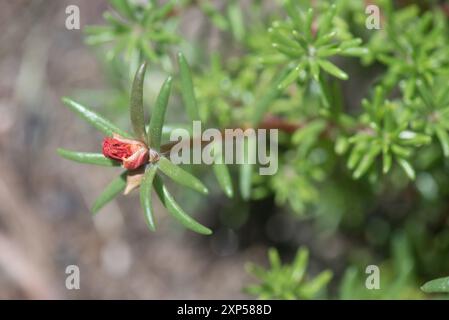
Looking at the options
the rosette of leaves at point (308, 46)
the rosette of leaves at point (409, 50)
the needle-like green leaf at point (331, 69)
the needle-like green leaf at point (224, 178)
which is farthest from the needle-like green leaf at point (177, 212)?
the rosette of leaves at point (409, 50)

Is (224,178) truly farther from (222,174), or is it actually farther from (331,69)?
(331,69)

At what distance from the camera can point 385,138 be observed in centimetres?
249

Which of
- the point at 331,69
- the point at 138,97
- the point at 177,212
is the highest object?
the point at 331,69

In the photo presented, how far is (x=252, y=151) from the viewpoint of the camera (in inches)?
110

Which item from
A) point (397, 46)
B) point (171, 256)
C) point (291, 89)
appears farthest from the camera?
point (171, 256)

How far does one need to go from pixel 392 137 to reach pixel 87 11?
2.58m

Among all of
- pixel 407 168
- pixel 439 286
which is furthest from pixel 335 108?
pixel 439 286

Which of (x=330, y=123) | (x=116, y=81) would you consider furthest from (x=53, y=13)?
(x=330, y=123)

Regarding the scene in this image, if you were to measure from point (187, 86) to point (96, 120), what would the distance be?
0.33 metres

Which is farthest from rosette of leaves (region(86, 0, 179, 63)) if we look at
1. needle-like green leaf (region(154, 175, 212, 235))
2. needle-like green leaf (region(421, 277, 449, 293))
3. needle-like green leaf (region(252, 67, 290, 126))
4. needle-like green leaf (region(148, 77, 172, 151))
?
needle-like green leaf (region(421, 277, 449, 293))

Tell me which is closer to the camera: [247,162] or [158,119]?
[158,119]

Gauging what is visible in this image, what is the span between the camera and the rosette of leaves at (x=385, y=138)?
244 centimetres
